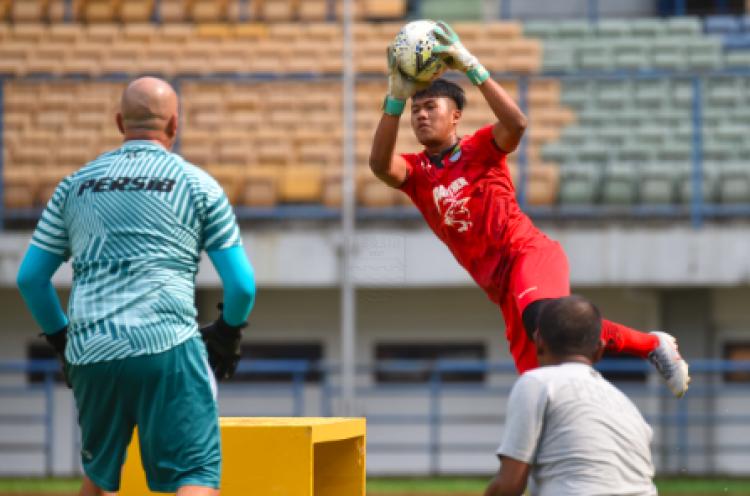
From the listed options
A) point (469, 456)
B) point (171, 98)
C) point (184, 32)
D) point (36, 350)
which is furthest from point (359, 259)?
point (171, 98)

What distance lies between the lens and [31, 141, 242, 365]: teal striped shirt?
2.95 meters

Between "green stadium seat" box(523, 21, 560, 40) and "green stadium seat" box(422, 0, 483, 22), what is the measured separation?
134cm

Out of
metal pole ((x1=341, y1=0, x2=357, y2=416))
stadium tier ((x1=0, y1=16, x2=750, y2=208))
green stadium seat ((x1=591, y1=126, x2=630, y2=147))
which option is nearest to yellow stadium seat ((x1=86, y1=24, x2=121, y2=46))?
stadium tier ((x1=0, y1=16, x2=750, y2=208))

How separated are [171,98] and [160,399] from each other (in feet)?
3.23

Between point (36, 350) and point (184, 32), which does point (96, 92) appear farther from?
point (36, 350)

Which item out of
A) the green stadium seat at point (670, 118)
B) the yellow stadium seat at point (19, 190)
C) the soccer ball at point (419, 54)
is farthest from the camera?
the green stadium seat at point (670, 118)

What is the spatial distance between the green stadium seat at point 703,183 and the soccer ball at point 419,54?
8124 millimetres

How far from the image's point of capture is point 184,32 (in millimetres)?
14812

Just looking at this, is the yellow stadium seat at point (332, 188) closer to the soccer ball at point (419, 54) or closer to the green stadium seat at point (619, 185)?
the green stadium seat at point (619, 185)

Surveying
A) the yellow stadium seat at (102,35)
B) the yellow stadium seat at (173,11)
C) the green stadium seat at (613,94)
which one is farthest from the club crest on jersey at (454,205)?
the yellow stadium seat at (173,11)

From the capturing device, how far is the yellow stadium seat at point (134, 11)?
618 inches

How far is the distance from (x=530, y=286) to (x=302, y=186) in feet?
26.2

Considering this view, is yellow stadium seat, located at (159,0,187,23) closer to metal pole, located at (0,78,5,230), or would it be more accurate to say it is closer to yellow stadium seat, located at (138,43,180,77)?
yellow stadium seat, located at (138,43,180,77)

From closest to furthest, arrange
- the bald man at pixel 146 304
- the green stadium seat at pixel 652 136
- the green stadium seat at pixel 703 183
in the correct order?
the bald man at pixel 146 304
the green stadium seat at pixel 703 183
the green stadium seat at pixel 652 136
